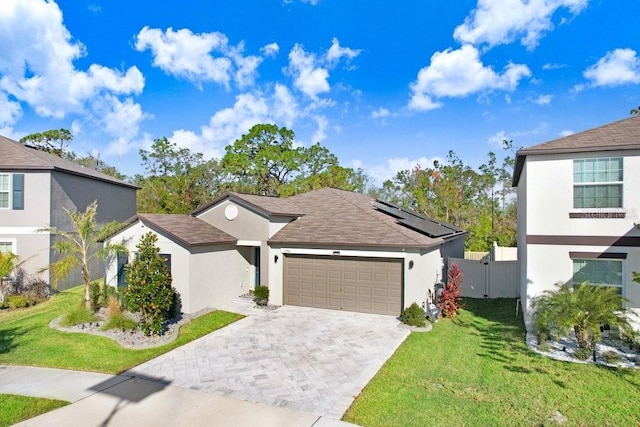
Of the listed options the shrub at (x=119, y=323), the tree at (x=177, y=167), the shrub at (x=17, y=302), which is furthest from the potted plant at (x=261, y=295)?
the tree at (x=177, y=167)

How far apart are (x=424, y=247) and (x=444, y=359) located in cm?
454

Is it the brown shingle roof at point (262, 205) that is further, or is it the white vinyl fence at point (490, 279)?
the white vinyl fence at point (490, 279)

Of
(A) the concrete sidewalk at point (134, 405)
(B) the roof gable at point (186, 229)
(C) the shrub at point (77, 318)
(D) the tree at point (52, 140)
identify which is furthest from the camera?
(D) the tree at point (52, 140)

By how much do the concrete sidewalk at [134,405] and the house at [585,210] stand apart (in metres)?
8.61

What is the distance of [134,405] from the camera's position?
7.16 meters

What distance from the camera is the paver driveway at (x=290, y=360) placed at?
7633 mm

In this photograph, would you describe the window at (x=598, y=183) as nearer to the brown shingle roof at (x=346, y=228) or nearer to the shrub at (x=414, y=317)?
the brown shingle roof at (x=346, y=228)

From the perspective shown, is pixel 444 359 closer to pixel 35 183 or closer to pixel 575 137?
pixel 575 137

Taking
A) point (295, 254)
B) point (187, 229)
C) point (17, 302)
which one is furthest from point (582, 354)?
point (17, 302)

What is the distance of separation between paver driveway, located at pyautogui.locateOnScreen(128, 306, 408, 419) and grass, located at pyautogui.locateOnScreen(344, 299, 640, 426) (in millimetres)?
559

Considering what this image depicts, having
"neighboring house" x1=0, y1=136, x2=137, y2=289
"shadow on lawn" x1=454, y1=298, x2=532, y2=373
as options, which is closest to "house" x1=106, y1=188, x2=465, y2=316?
"shadow on lawn" x1=454, y1=298, x2=532, y2=373

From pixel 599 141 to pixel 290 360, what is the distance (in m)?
11.0

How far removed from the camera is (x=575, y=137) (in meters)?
11.3

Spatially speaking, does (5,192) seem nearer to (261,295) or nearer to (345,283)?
(261,295)
